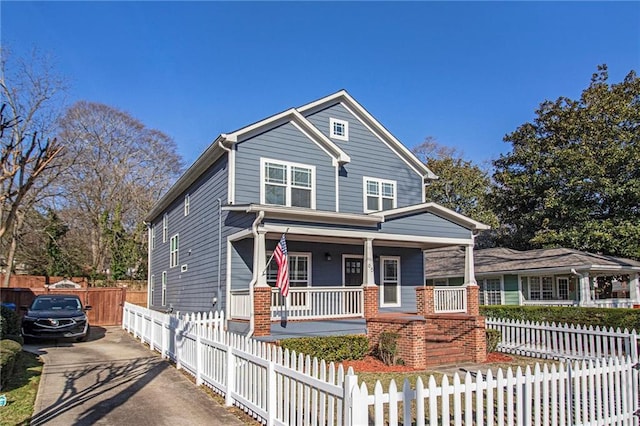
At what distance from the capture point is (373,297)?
13859 mm

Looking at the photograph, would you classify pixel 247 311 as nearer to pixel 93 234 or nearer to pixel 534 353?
pixel 534 353

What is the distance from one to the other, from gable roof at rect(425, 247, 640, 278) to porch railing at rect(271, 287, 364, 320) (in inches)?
461

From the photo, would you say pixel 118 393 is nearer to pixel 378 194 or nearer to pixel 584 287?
pixel 378 194

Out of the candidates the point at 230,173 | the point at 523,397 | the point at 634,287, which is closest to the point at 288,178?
the point at 230,173

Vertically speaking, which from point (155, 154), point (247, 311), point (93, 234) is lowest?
point (247, 311)

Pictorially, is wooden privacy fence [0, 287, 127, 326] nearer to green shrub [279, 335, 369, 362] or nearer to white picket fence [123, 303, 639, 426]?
green shrub [279, 335, 369, 362]

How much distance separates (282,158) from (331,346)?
6.49 meters

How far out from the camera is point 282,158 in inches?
625

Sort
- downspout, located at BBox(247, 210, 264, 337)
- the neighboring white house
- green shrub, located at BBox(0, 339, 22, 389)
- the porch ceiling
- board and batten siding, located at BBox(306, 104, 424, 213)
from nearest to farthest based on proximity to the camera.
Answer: green shrub, located at BBox(0, 339, 22, 389), downspout, located at BBox(247, 210, 264, 337), the porch ceiling, board and batten siding, located at BBox(306, 104, 424, 213), the neighboring white house

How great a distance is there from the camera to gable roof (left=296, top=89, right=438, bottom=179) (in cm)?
1759

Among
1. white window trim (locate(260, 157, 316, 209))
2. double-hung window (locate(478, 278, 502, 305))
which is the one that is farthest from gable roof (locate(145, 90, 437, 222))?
double-hung window (locate(478, 278, 502, 305))

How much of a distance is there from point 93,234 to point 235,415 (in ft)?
107

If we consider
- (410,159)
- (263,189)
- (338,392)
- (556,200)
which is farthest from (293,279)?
(556,200)

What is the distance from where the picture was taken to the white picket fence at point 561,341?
1159cm
